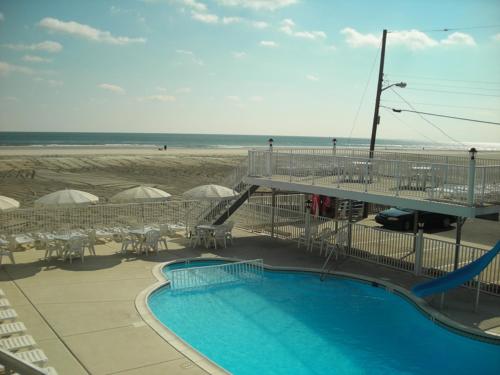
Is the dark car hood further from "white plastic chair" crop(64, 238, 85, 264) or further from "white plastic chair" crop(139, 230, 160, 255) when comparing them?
"white plastic chair" crop(64, 238, 85, 264)

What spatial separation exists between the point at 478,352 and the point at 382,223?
11749 mm

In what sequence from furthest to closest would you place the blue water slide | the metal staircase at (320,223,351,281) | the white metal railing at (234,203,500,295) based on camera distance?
the metal staircase at (320,223,351,281) < the white metal railing at (234,203,500,295) < the blue water slide

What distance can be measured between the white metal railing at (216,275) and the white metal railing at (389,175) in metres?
3.53

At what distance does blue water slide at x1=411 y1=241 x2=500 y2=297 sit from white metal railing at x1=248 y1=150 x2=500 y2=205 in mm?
1409

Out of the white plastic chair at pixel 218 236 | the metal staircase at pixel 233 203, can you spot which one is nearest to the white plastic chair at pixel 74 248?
the white plastic chair at pixel 218 236

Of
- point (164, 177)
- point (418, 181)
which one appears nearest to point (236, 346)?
point (418, 181)

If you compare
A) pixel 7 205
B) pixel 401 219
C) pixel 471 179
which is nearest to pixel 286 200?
pixel 401 219

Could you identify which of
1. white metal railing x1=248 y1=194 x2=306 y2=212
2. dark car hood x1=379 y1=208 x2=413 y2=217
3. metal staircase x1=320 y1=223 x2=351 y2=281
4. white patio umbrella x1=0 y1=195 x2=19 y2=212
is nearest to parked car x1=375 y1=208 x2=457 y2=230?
dark car hood x1=379 y1=208 x2=413 y2=217

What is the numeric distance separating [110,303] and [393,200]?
7.73 m

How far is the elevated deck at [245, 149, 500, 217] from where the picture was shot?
38.6ft

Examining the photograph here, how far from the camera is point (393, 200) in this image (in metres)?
12.9

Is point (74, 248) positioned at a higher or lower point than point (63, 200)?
lower

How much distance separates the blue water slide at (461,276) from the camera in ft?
34.7

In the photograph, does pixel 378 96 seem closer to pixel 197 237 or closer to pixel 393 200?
pixel 393 200
